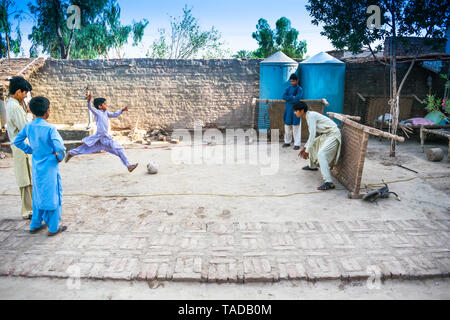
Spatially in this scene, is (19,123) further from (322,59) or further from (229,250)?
(322,59)

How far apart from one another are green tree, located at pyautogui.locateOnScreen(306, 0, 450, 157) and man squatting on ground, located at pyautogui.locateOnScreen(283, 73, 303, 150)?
4.39 feet

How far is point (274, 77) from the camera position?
9.13 meters

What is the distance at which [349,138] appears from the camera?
198 inches

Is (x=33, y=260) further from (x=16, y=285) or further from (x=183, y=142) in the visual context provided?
(x=183, y=142)

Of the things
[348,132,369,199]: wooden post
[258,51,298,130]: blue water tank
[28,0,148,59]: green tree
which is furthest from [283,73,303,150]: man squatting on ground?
[28,0,148,59]: green tree

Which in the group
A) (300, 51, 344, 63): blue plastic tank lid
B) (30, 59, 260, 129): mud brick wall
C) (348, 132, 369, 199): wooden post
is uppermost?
(300, 51, 344, 63): blue plastic tank lid

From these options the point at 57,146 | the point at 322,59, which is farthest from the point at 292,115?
the point at 57,146

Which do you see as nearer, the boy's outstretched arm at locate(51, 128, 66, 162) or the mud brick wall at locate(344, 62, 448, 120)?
the boy's outstretched arm at locate(51, 128, 66, 162)

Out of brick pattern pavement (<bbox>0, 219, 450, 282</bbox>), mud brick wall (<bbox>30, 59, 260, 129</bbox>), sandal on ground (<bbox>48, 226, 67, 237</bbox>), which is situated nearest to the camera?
brick pattern pavement (<bbox>0, 219, 450, 282</bbox>)

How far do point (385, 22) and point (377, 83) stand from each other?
3298 mm

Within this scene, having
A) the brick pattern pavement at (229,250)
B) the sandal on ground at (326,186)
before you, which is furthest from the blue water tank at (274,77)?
the brick pattern pavement at (229,250)

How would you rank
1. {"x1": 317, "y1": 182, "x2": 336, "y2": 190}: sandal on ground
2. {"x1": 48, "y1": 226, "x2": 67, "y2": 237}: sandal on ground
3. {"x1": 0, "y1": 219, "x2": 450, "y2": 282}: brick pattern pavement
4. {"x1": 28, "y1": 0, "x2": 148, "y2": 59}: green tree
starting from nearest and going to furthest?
1. {"x1": 0, "y1": 219, "x2": 450, "y2": 282}: brick pattern pavement
2. {"x1": 48, "y1": 226, "x2": 67, "y2": 237}: sandal on ground
3. {"x1": 317, "y1": 182, "x2": 336, "y2": 190}: sandal on ground
4. {"x1": 28, "y1": 0, "x2": 148, "y2": 59}: green tree

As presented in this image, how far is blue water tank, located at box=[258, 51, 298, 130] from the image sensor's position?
905 centimetres

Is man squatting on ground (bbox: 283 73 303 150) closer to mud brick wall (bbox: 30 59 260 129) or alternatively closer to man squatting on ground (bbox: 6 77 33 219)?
mud brick wall (bbox: 30 59 260 129)
